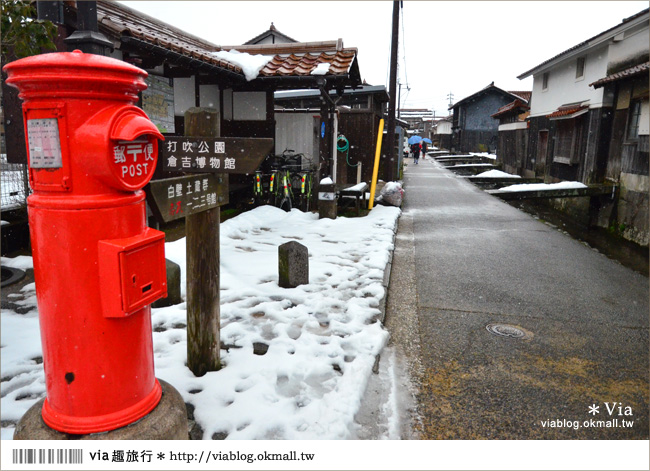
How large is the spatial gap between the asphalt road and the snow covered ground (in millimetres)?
492

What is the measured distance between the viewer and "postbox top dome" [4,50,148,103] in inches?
79.4

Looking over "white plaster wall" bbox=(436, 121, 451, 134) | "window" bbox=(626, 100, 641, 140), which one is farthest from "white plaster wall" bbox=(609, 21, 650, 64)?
"white plaster wall" bbox=(436, 121, 451, 134)

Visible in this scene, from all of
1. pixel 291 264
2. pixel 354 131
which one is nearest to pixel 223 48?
pixel 354 131

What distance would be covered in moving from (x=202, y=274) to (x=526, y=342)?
325cm

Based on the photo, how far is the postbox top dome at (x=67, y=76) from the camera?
79.4 inches

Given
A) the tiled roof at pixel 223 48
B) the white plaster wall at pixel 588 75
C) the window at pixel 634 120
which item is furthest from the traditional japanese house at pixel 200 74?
the white plaster wall at pixel 588 75

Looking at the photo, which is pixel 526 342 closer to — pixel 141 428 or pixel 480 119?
pixel 141 428

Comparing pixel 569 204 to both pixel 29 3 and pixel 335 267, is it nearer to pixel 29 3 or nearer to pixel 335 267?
pixel 335 267

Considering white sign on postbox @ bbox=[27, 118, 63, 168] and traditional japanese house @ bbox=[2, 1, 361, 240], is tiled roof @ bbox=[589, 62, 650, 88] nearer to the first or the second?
traditional japanese house @ bbox=[2, 1, 361, 240]

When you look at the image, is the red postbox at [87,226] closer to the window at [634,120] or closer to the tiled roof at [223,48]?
the tiled roof at [223,48]

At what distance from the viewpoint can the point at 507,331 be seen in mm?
4852

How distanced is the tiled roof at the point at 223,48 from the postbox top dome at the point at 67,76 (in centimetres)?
466

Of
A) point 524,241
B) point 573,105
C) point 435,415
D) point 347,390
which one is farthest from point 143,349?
point 573,105

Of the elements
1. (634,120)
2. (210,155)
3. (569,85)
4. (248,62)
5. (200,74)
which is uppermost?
(569,85)
